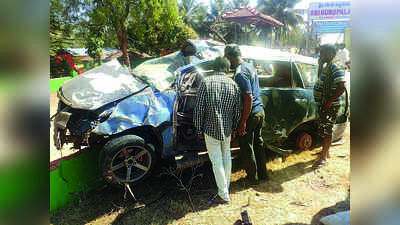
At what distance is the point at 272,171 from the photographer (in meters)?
3.96

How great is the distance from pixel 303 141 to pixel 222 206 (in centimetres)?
225

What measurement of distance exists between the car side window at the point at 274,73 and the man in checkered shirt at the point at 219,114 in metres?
1.24

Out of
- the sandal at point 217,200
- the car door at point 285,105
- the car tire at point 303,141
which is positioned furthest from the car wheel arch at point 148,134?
the car tire at point 303,141

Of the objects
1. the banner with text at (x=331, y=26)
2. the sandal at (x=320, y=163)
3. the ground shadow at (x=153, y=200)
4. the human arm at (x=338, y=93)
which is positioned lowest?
the ground shadow at (x=153, y=200)

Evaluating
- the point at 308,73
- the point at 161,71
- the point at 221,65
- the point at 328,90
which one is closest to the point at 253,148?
the point at 221,65

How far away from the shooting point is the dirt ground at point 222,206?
115 inches

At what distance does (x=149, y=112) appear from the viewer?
3295 mm

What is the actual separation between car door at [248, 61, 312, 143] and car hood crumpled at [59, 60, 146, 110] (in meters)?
1.86

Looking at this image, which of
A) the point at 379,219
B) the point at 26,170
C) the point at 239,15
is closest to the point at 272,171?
the point at 379,219

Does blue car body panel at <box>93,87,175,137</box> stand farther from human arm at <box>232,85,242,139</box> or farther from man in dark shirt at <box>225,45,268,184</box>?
man in dark shirt at <box>225,45,268,184</box>

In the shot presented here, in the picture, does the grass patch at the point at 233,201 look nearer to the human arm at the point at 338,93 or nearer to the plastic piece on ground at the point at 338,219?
the plastic piece on ground at the point at 338,219

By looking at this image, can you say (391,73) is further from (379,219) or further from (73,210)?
(73,210)

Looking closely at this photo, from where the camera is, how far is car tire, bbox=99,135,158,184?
3041 mm

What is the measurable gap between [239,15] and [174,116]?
210 inches
